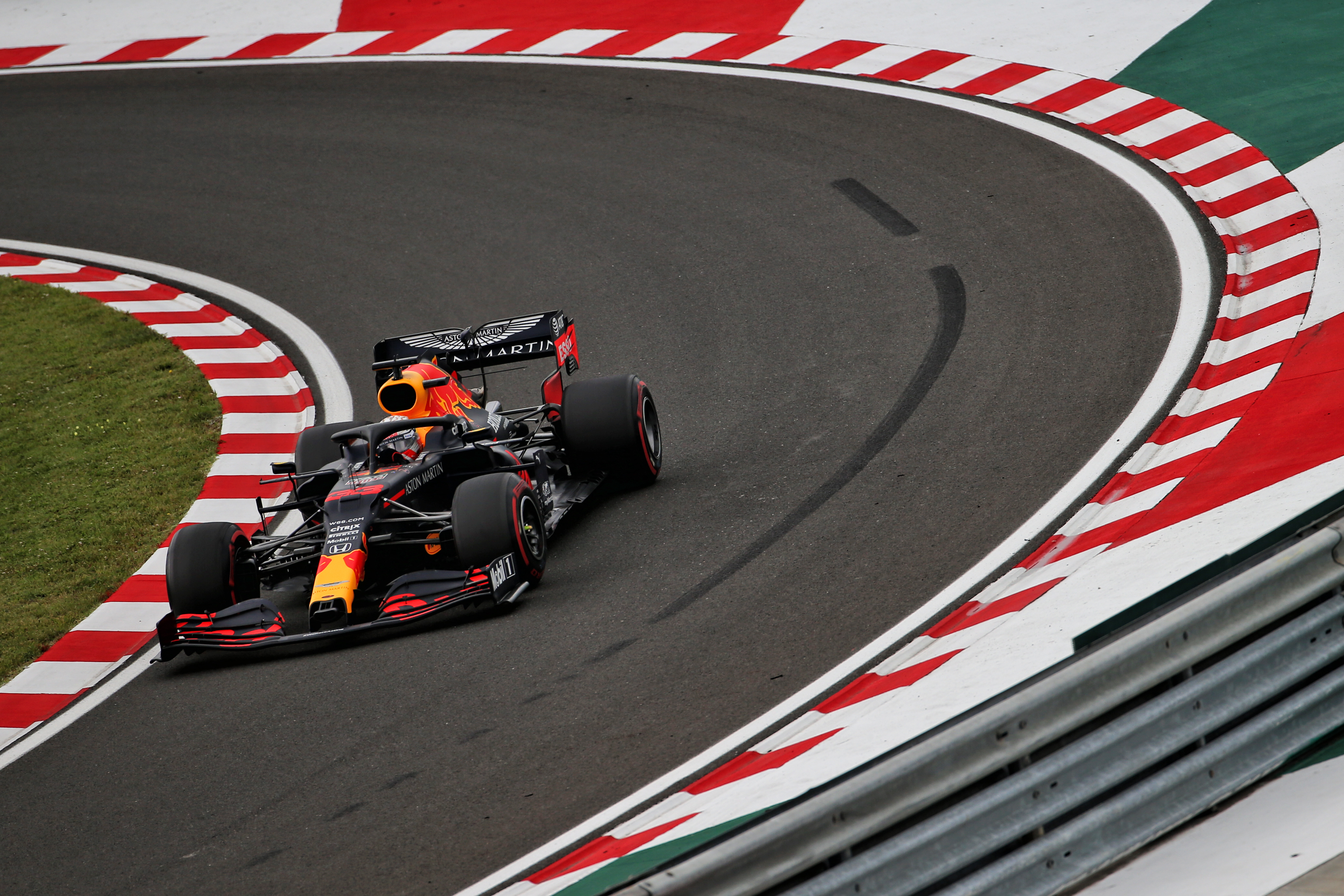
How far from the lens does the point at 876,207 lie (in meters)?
13.2

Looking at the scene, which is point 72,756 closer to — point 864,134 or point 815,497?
point 815,497

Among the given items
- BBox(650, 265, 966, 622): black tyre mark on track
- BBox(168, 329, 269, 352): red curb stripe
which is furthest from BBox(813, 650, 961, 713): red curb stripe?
BBox(168, 329, 269, 352): red curb stripe

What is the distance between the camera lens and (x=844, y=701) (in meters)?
6.59

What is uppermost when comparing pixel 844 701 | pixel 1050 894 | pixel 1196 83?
pixel 1196 83

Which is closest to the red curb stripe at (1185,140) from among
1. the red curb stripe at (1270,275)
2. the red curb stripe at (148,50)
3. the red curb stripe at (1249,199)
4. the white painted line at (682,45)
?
the red curb stripe at (1249,199)

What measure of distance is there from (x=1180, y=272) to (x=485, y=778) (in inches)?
276

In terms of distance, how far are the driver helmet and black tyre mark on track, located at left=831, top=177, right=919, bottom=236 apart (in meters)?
5.40

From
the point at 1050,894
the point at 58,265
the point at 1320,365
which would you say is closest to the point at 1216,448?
the point at 1320,365

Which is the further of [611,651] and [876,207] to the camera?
[876,207]

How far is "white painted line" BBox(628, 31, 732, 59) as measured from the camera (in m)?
17.1

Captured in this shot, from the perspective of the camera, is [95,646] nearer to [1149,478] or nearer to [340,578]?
[340,578]

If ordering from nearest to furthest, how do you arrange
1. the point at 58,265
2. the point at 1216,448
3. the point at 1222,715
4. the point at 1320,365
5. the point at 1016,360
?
the point at 1222,715, the point at 1216,448, the point at 1320,365, the point at 1016,360, the point at 58,265

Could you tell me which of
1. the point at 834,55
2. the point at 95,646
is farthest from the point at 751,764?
the point at 834,55

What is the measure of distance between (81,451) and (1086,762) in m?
9.47
